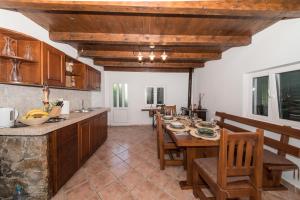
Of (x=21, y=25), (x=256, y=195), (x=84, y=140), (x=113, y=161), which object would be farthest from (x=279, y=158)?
(x=21, y=25)

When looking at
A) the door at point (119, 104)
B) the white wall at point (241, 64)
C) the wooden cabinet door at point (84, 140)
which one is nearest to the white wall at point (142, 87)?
the door at point (119, 104)

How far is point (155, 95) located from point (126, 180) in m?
4.39

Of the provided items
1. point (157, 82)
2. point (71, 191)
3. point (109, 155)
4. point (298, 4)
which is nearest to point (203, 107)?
point (157, 82)

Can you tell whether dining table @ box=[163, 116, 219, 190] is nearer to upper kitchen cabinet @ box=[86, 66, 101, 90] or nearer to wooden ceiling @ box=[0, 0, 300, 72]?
wooden ceiling @ box=[0, 0, 300, 72]

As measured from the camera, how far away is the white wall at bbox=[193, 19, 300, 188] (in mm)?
2266

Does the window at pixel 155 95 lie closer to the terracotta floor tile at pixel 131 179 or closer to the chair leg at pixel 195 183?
the terracotta floor tile at pixel 131 179

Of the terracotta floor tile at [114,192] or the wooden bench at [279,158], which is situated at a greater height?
the wooden bench at [279,158]

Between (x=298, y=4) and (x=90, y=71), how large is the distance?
3.96 meters

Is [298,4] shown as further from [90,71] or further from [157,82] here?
[157,82]

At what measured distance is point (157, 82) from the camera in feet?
21.3

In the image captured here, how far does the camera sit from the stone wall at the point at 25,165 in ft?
5.87

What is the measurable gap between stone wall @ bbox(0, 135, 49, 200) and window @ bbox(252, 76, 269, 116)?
356 cm

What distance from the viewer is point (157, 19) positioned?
2.28m

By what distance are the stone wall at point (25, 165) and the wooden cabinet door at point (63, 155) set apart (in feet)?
0.31
